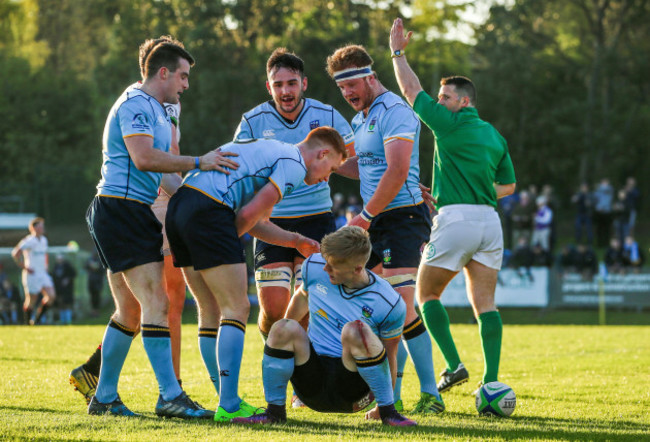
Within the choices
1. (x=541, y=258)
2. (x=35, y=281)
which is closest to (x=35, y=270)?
(x=35, y=281)

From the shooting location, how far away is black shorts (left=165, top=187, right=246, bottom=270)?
221 inches

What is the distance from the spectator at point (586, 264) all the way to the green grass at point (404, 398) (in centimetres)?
740

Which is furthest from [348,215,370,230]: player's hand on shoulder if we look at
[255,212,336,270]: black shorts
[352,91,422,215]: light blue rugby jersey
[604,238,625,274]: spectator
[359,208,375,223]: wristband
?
[604,238,625,274]: spectator

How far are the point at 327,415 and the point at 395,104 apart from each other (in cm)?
231

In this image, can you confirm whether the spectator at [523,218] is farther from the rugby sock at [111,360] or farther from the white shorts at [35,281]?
the rugby sock at [111,360]

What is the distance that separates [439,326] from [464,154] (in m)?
1.33

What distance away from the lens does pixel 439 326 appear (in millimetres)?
6949

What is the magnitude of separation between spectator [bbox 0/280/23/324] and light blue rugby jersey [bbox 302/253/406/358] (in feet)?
56.6

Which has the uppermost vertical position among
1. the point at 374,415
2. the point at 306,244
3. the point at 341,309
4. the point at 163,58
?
the point at 163,58

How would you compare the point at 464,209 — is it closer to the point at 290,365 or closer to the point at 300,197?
the point at 300,197

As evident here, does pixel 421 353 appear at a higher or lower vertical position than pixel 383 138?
lower

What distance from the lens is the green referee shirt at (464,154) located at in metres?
6.72

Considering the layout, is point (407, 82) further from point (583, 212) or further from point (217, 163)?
point (583, 212)

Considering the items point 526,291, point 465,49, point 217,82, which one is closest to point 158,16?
point 217,82
